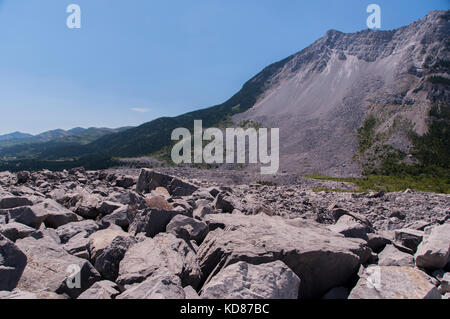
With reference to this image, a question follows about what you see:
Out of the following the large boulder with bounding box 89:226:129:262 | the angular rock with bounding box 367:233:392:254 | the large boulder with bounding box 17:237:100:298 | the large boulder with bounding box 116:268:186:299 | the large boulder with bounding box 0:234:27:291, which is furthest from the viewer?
the angular rock with bounding box 367:233:392:254

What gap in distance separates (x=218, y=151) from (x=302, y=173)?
35872 mm

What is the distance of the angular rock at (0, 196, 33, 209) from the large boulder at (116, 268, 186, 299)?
6724 millimetres

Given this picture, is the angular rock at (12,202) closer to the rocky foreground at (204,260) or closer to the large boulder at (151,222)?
the rocky foreground at (204,260)

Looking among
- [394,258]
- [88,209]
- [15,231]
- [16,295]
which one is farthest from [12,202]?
[394,258]

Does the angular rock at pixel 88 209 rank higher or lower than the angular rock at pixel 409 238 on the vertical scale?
higher

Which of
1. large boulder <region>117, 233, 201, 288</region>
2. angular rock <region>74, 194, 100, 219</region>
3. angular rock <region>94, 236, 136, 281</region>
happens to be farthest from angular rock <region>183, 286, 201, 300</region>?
angular rock <region>74, 194, 100, 219</region>

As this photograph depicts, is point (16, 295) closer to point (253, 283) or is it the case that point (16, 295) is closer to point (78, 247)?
point (78, 247)

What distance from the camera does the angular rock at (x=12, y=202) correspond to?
800cm

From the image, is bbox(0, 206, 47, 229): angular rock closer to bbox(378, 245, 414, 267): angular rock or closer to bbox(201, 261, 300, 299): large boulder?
bbox(201, 261, 300, 299): large boulder

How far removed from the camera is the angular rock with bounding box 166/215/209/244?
249 inches

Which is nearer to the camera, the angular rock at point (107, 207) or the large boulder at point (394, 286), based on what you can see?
the large boulder at point (394, 286)

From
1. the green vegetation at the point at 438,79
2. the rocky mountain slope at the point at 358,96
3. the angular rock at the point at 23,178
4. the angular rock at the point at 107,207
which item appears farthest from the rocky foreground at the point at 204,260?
the green vegetation at the point at 438,79

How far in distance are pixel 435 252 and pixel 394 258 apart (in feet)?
2.41

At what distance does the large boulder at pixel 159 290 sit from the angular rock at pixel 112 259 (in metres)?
1.17
